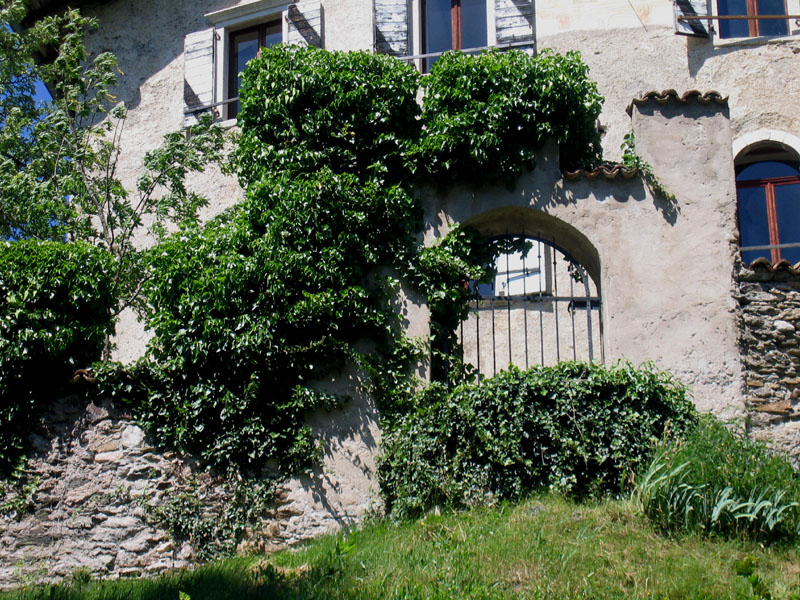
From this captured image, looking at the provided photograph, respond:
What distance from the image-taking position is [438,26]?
1281 centimetres

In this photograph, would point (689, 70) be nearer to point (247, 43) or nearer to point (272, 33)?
point (272, 33)

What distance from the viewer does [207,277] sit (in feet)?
29.6

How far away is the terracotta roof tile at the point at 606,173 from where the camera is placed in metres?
9.65

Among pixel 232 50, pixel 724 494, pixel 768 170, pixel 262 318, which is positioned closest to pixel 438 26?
pixel 232 50

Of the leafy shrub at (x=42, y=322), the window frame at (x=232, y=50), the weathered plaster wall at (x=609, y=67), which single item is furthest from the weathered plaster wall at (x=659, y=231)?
the window frame at (x=232, y=50)

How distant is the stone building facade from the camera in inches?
342

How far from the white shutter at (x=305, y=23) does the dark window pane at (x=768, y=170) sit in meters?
5.88

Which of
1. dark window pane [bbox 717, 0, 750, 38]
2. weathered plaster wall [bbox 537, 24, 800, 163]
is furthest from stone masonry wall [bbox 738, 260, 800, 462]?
dark window pane [bbox 717, 0, 750, 38]

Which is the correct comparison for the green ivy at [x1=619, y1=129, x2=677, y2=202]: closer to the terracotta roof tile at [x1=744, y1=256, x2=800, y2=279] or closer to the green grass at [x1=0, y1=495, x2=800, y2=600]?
the terracotta roof tile at [x1=744, y1=256, x2=800, y2=279]

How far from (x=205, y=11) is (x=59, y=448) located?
7.63 m

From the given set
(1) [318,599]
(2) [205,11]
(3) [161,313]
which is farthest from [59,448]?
(2) [205,11]

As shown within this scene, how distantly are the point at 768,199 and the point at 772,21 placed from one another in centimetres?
233

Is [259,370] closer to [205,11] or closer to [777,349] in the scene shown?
[777,349]

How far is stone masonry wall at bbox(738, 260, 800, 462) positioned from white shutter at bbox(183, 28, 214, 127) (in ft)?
24.8
